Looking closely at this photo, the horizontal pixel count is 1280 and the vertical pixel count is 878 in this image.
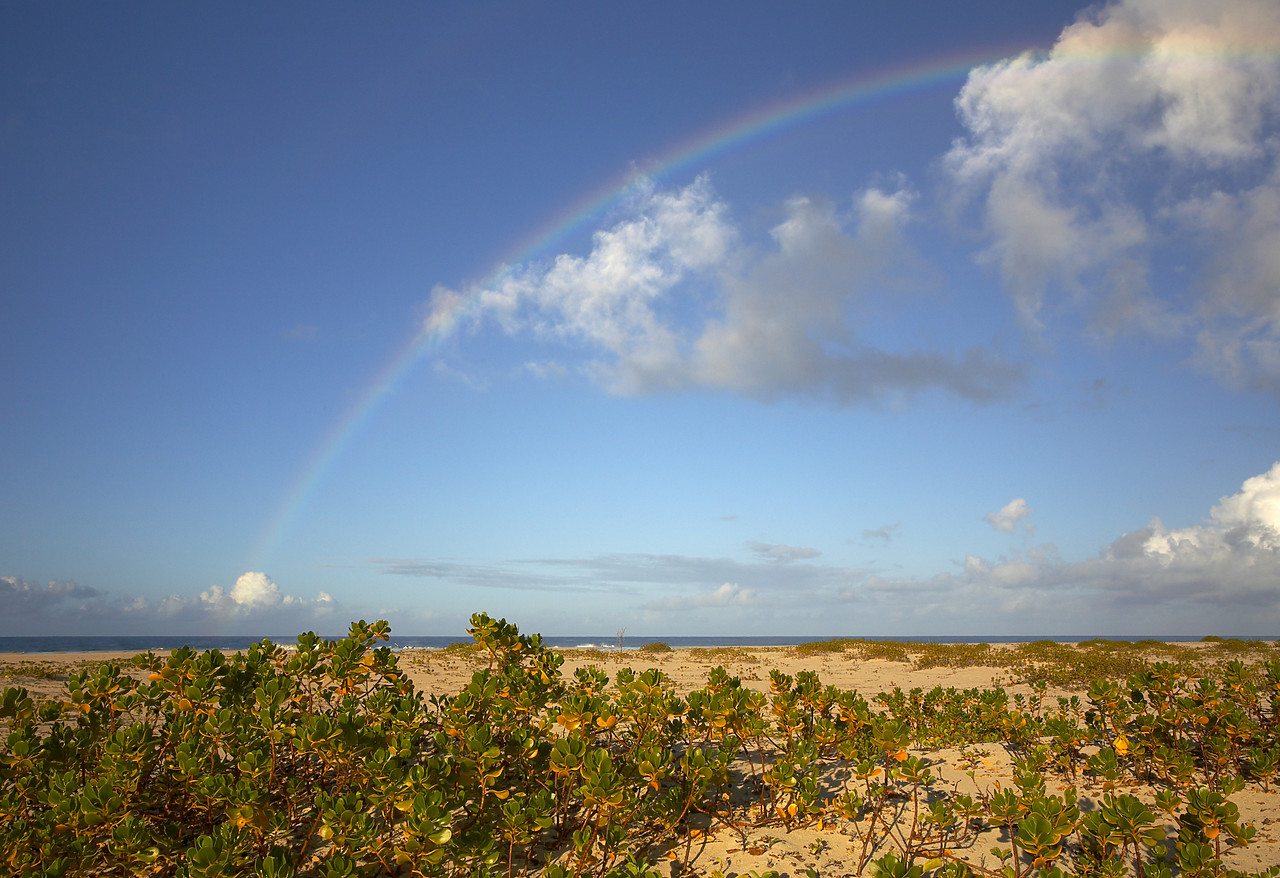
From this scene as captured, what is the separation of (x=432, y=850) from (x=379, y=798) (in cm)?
47

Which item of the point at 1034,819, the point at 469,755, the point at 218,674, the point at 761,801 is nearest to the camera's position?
the point at 1034,819

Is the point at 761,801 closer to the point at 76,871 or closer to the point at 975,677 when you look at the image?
the point at 76,871

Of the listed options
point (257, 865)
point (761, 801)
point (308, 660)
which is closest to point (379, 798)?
point (257, 865)

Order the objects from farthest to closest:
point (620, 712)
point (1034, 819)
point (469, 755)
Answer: point (620, 712) < point (469, 755) < point (1034, 819)

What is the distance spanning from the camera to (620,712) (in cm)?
497

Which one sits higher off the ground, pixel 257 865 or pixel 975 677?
pixel 257 865

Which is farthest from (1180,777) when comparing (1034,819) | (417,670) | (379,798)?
(417,670)

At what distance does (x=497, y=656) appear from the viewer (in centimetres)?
598

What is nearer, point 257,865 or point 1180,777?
point 257,865

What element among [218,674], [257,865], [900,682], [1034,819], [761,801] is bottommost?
[900,682]

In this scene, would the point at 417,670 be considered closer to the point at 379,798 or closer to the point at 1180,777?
the point at 379,798

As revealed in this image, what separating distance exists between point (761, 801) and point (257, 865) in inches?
161

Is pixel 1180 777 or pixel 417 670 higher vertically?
pixel 1180 777

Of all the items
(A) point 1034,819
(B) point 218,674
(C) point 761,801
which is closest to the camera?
(A) point 1034,819
